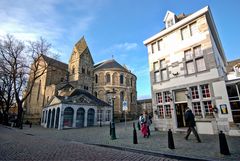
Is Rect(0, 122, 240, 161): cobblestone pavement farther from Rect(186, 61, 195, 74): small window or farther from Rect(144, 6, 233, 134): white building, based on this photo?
Rect(186, 61, 195, 74): small window

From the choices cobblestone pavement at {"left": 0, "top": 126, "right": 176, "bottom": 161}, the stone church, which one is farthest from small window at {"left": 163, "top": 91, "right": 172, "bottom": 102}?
the stone church

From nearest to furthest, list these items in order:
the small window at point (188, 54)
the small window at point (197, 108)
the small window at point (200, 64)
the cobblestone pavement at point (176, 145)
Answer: the cobblestone pavement at point (176, 145) < the small window at point (197, 108) < the small window at point (200, 64) < the small window at point (188, 54)

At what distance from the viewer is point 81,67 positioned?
40625mm

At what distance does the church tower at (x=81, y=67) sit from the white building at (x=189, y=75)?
27.6m

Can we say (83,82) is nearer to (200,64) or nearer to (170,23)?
(170,23)

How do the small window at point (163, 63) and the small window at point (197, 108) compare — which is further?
the small window at point (163, 63)

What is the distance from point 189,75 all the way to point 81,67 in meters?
33.1

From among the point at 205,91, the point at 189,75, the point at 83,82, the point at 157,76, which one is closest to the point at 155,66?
the point at 157,76

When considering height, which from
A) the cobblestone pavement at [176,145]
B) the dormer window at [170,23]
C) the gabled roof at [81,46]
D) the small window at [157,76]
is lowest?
the cobblestone pavement at [176,145]

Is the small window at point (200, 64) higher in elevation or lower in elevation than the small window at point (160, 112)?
higher

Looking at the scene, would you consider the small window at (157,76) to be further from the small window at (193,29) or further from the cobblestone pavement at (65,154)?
the cobblestone pavement at (65,154)

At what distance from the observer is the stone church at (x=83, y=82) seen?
3778cm

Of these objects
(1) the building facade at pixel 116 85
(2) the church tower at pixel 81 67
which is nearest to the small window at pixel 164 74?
(2) the church tower at pixel 81 67

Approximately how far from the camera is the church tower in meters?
39.3
